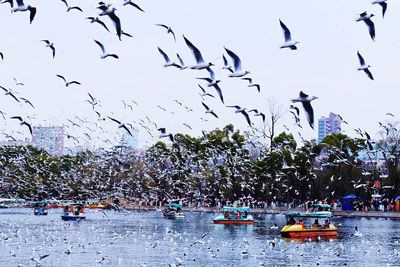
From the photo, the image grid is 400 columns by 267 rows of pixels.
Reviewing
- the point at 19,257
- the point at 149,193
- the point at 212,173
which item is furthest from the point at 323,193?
the point at 19,257

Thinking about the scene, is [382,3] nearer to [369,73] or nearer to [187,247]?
[369,73]

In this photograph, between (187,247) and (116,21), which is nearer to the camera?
(116,21)

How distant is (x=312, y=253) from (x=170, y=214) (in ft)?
109

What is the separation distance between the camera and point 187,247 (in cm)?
4644

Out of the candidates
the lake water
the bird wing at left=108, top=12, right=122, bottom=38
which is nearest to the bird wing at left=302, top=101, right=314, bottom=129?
the bird wing at left=108, top=12, right=122, bottom=38

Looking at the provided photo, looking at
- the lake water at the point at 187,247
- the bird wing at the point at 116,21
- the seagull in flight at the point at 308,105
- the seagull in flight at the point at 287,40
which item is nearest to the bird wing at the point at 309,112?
the seagull in flight at the point at 308,105

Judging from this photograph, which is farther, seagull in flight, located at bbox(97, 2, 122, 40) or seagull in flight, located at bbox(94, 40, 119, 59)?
seagull in flight, located at bbox(94, 40, 119, 59)

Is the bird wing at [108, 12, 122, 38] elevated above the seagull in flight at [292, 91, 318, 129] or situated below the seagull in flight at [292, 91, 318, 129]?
above

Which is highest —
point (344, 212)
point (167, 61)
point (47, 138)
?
point (47, 138)

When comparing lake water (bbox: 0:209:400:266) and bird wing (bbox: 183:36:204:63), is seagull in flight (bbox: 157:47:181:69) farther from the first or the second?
lake water (bbox: 0:209:400:266)

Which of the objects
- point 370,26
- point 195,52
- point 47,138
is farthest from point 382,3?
point 47,138

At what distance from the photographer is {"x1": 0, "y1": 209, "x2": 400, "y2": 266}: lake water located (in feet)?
133

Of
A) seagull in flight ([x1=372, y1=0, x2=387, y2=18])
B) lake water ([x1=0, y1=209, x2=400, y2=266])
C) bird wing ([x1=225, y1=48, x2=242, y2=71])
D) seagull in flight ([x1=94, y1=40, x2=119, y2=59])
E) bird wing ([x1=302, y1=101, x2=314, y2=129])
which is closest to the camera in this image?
bird wing ([x1=302, y1=101, x2=314, y2=129])

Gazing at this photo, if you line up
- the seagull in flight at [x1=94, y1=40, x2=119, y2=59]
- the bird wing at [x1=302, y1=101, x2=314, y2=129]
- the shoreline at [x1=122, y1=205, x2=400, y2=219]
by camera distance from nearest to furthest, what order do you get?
the bird wing at [x1=302, y1=101, x2=314, y2=129] < the seagull in flight at [x1=94, y1=40, x2=119, y2=59] < the shoreline at [x1=122, y1=205, x2=400, y2=219]
